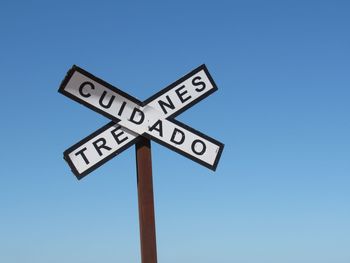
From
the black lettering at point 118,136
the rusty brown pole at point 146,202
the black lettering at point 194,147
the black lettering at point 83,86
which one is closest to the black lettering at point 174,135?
the black lettering at point 194,147

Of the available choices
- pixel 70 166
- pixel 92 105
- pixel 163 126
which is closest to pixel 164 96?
pixel 163 126

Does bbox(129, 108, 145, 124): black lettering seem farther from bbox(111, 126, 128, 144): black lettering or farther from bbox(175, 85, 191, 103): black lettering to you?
bbox(175, 85, 191, 103): black lettering

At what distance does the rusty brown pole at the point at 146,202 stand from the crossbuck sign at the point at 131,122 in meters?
0.12

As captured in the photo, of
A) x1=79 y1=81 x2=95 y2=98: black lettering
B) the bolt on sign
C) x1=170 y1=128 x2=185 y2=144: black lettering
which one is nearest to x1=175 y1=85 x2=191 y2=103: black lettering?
the bolt on sign

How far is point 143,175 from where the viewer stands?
13.9 ft

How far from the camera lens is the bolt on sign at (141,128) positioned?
4.19m

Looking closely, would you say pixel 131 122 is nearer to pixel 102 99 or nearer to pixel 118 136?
pixel 118 136

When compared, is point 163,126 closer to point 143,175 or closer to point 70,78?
point 143,175

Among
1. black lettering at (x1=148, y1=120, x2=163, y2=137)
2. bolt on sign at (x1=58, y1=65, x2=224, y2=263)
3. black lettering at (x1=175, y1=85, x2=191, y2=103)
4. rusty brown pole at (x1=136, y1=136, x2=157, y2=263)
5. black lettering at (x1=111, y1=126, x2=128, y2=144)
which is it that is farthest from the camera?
black lettering at (x1=175, y1=85, x2=191, y2=103)

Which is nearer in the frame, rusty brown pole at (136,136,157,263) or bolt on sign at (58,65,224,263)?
rusty brown pole at (136,136,157,263)

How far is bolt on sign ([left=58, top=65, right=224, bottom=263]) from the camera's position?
419 centimetres

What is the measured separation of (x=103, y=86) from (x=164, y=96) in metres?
0.56

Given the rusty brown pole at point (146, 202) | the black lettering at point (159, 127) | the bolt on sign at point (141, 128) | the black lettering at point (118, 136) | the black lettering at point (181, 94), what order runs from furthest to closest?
the black lettering at point (181, 94) → the black lettering at point (159, 127) → the black lettering at point (118, 136) → the bolt on sign at point (141, 128) → the rusty brown pole at point (146, 202)

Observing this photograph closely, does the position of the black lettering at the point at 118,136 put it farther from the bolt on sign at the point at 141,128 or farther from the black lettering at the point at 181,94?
the black lettering at the point at 181,94
